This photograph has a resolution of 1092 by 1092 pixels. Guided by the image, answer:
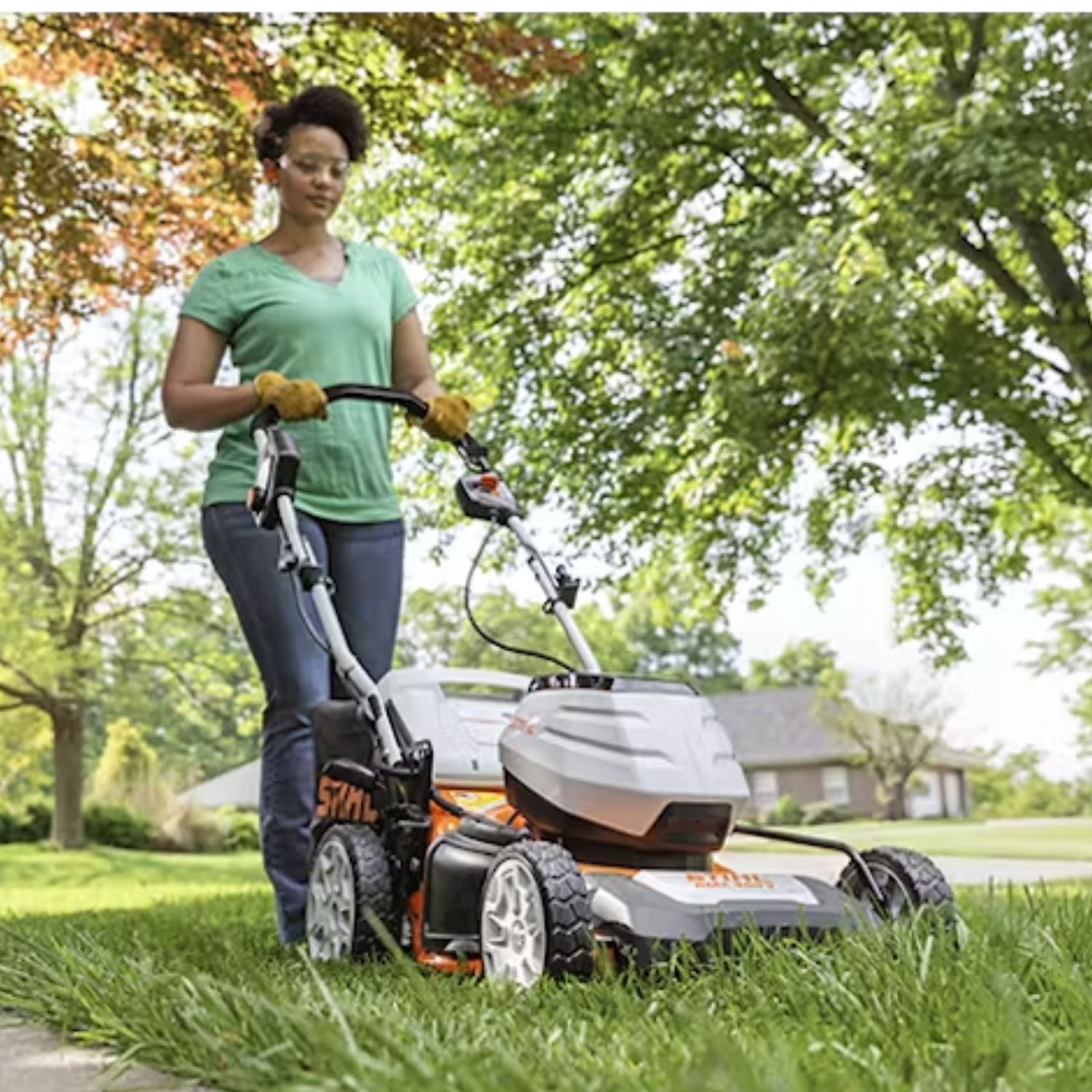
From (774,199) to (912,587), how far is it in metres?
2.64

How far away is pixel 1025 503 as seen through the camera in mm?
10031

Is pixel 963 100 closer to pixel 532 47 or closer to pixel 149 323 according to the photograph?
pixel 532 47

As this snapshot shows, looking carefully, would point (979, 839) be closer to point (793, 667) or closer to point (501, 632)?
point (501, 632)

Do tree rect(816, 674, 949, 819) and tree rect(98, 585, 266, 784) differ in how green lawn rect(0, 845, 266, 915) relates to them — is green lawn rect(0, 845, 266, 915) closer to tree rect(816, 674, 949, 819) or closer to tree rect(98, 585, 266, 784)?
tree rect(98, 585, 266, 784)

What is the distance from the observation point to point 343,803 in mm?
2920

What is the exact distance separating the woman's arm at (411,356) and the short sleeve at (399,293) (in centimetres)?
1

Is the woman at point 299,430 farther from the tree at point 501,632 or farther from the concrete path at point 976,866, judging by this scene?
the tree at point 501,632

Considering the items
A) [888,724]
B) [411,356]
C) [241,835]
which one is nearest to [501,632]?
[241,835]

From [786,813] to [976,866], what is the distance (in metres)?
12.1

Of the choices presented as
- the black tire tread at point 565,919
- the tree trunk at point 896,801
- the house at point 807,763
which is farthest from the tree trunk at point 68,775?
the black tire tread at point 565,919

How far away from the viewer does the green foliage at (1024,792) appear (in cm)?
1597

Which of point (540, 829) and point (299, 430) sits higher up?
point (299, 430)

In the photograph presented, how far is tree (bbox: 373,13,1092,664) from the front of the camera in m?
7.66

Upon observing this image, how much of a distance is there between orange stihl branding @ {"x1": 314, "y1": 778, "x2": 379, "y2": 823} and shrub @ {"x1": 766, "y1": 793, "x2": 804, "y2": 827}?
58.3 ft
